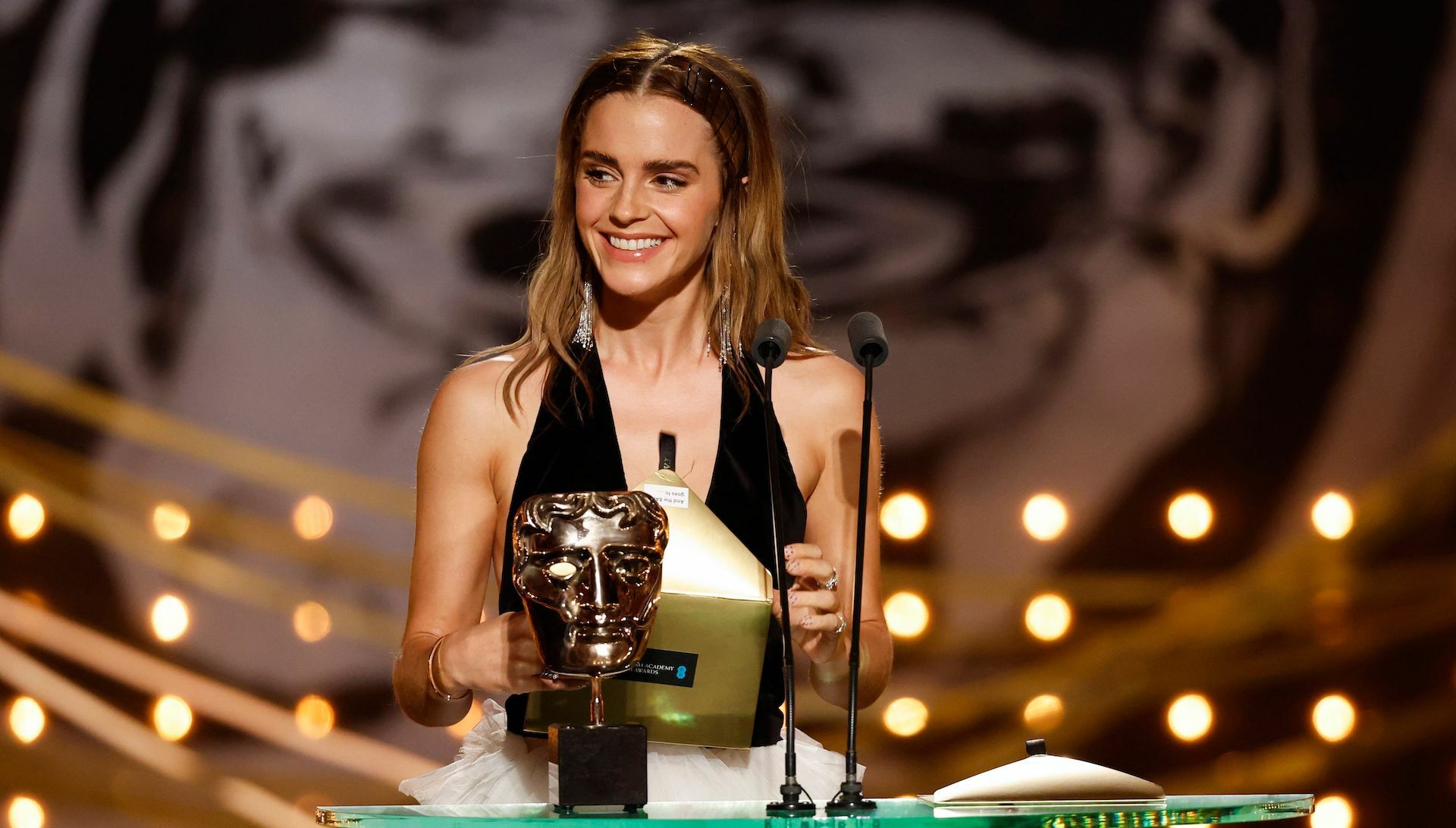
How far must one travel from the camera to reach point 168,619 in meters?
3.66

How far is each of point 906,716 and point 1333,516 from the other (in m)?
1.21

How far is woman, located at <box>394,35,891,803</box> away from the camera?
195 centimetres

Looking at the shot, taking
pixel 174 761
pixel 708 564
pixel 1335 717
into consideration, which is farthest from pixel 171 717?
pixel 1335 717

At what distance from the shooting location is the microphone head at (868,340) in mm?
1580

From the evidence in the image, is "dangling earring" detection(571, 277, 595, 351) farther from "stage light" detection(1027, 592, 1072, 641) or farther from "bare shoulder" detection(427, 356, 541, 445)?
"stage light" detection(1027, 592, 1072, 641)

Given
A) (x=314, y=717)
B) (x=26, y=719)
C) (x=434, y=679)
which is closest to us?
(x=434, y=679)

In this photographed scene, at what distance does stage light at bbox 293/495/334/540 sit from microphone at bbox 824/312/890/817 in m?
2.44

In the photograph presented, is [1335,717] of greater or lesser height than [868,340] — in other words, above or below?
above

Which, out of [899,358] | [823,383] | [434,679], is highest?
[899,358]

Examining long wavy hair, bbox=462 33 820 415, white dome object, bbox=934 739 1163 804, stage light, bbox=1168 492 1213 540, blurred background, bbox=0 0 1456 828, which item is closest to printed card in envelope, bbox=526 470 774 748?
white dome object, bbox=934 739 1163 804

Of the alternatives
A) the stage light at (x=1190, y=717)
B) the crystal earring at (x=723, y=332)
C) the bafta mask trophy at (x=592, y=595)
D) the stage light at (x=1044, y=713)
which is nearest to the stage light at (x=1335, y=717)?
the stage light at (x=1190, y=717)

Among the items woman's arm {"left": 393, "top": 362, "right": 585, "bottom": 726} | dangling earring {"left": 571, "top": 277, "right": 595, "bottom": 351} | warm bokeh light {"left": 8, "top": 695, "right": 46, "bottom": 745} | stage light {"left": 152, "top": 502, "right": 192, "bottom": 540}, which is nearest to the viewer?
woman's arm {"left": 393, "top": 362, "right": 585, "bottom": 726}

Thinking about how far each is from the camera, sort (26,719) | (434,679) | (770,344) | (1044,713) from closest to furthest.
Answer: (770,344) → (434,679) → (26,719) → (1044,713)

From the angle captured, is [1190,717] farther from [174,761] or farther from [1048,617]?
[174,761]
